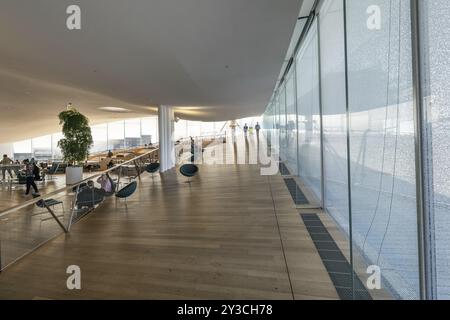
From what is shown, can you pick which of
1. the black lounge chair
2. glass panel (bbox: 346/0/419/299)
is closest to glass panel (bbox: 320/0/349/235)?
glass panel (bbox: 346/0/419/299)

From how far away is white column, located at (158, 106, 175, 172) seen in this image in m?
8.20

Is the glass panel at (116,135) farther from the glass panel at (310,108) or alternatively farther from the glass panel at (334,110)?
the glass panel at (334,110)

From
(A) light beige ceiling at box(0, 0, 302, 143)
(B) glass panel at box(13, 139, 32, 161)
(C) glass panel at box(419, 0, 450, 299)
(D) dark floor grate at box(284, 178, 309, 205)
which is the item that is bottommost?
(D) dark floor grate at box(284, 178, 309, 205)

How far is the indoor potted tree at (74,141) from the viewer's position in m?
6.19

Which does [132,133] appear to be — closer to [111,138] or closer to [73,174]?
[111,138]

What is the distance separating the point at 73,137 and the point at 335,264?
21.9 feet

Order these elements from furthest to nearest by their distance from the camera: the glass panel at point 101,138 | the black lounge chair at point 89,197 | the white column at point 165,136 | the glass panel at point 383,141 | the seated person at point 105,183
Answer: the glass panel at point 101,138 < the white column at point 165,136 < the seated person at point 105,183 < the black lounge chair at point 89,197 < the glass panel at point 383,141

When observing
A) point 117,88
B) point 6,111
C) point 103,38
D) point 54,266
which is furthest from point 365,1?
point 6,111

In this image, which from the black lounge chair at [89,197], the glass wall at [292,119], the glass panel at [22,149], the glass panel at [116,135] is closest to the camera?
the black lounge chair at [89,197]

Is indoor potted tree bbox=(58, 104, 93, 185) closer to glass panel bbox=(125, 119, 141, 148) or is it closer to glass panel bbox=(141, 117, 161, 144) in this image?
glass panel bbox=(141, 117, 161, 144)

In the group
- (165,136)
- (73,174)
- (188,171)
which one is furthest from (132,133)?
(188,171)

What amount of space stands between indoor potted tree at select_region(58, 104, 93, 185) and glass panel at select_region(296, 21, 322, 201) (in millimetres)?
5548

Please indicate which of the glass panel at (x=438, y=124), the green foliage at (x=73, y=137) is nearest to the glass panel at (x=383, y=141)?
the glass panel at (x=438, y=124)

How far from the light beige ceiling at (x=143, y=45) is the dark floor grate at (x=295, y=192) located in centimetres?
236
